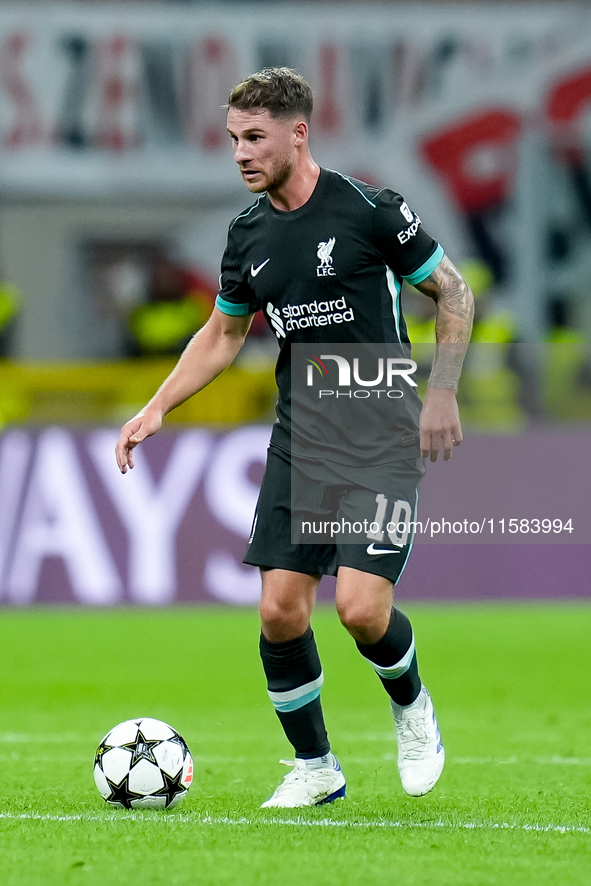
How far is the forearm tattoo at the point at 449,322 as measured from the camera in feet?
15.0

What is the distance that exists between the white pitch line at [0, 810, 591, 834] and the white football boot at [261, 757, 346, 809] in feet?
0.70

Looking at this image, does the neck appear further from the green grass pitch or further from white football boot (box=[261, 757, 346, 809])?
the green grass pitch

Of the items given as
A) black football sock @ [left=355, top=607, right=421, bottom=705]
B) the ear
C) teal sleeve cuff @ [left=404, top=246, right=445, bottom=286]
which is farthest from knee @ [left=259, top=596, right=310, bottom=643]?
the ear

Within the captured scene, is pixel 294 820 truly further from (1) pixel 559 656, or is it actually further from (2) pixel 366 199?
(1) pixel 559 656

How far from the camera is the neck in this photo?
182 inches

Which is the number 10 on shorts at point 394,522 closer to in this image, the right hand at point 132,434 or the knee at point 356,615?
the knee at point 356,615

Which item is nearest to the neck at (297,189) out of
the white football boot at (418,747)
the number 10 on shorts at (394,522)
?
the number 10 on shorts at (394,522)

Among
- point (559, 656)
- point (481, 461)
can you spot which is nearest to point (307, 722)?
→ point (559, 656)

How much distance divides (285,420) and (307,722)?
954mm

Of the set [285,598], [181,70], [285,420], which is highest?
[181,70]

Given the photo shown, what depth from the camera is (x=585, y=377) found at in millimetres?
11469

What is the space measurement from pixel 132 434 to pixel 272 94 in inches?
44.1

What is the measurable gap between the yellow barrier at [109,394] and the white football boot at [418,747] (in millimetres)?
7835

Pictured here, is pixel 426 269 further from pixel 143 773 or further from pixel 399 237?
pixel 143 773
